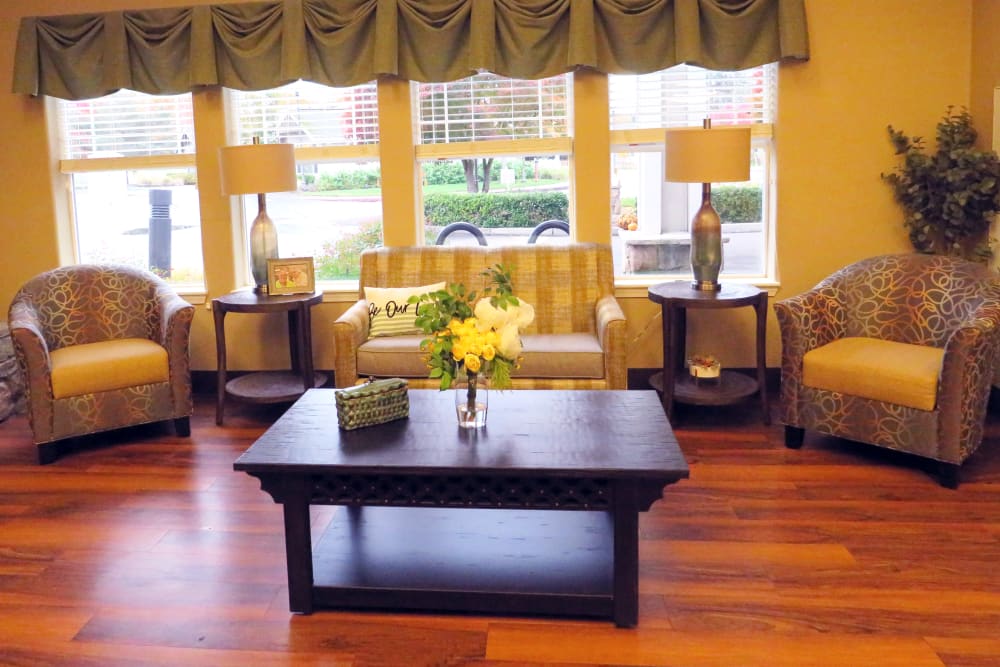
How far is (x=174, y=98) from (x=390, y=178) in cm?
136

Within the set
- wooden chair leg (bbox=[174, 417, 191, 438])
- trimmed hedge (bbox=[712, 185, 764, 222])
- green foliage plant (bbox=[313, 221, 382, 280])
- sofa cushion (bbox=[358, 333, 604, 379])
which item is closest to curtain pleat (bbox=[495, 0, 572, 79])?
trimmed hedge (bbox=[712, 185, 764, 222])

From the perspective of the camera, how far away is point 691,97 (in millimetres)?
5000

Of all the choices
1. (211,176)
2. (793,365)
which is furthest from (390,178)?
(793,365)

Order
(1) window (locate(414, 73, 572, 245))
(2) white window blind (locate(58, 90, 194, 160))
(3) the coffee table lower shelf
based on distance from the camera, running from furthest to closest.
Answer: (2) white window blind (locate(58, 90, 194, 160)) → (1) window (locate(414, 73, 572, 245)) → (3) the coffee table lower shelf

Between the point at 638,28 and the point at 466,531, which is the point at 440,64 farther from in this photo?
the point at 466,531

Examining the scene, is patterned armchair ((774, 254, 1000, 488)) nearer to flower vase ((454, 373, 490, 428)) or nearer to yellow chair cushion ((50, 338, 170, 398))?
flower vase ((454, 373, 490, 428))

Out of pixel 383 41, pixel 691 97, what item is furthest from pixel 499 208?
pixel 691 97

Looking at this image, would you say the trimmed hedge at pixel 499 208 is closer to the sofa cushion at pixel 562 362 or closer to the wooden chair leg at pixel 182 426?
the sofa cushion at pixel 562 362

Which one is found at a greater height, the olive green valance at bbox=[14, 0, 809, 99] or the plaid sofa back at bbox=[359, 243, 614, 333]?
the olive green valance at bbox=[14, 0, 809, 99]

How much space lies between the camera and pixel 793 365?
13.6ft

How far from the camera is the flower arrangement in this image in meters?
2.85

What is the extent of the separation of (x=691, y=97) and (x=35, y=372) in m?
3.54

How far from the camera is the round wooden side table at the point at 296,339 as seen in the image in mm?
4664

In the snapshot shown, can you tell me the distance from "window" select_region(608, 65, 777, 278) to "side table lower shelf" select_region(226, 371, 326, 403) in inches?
73.5
